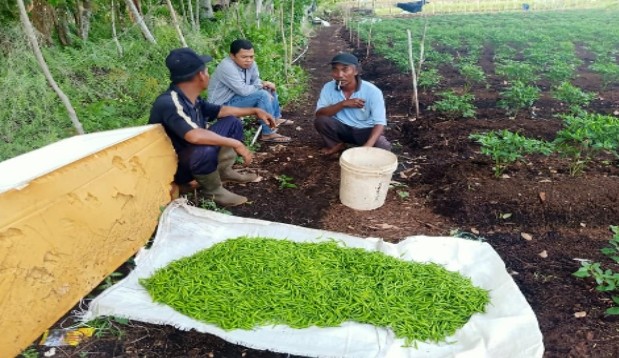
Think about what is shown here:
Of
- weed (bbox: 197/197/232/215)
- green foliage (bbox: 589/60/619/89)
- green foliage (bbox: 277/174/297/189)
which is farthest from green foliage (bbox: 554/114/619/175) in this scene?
green foliage (bbox: 589/60/619/89)

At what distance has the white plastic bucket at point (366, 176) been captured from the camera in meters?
3.83

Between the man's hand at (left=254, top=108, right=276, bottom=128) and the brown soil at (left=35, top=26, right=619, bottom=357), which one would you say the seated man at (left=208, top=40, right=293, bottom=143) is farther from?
the man's hand at (left=254, top=108, right=276, bottom=128)

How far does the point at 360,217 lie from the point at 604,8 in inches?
1309

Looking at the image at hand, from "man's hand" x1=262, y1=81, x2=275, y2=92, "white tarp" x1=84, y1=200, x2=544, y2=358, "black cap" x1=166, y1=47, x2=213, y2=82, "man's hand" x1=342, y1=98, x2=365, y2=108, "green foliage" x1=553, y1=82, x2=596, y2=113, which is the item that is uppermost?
"black cap" x1=166, y1=47, x2=213, y2=82

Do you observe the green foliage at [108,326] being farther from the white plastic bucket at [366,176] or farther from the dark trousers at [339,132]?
the dark trousers at [339,132]

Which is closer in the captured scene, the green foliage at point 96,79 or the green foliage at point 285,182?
the green foliage at point 285,182

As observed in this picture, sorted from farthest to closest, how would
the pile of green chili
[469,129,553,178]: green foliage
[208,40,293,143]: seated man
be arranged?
[208,40,293,143]: seated man
[469,129,553,178]: green foliage
the pile of green chili

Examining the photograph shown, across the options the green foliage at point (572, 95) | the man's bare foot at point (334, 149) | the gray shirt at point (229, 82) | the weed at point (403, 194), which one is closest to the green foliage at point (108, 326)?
the weed at point (403, 194)

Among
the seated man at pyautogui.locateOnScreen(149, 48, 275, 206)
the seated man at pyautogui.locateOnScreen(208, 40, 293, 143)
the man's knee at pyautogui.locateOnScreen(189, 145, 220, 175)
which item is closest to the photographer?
the seated man at pyautogui.locateOnScreen(149, 48, 275, 206)

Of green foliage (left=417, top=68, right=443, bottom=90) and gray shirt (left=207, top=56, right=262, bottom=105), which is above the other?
gray shirt (left=207, top=56, right=262, bottom=105)

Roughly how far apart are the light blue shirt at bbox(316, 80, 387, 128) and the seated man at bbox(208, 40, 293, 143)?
3.82 feet

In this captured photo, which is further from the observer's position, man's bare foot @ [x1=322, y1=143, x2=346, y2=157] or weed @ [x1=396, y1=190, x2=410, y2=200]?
man's bare foot @ [x1=322, y1=143, x2=346, y2=157]

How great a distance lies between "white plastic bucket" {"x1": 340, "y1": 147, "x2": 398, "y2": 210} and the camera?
3.83 m

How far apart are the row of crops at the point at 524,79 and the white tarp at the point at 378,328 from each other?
64.4 inches
